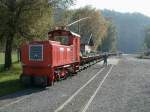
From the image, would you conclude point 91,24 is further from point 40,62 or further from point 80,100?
point 80,100

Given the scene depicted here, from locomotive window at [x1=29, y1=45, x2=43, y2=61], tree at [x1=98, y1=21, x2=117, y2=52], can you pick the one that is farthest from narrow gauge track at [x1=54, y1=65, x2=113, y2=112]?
tree at [x1=98, y1=21, x2=117, y2=52]

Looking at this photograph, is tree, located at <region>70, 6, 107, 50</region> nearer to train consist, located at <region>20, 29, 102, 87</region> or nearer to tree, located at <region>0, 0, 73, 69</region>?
tree, located at <region>0, 0, 73, 69</region>

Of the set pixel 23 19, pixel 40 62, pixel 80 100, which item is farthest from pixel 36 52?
pixel 23 19

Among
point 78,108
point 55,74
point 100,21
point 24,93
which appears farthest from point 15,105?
point 100,21

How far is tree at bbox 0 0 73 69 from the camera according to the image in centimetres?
3272

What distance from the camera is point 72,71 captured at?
3077cm

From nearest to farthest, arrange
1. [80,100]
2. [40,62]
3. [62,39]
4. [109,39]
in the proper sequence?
[80,100] < [40,62] < [62,39] < [109,39]

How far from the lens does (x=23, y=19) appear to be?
33406mm

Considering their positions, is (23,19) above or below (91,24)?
below

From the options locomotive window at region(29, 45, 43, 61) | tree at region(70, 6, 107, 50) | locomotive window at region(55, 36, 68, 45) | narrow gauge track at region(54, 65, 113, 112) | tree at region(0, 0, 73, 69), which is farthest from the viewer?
tree at region(70, 6, 107, 50)

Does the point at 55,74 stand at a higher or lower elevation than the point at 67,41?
lower

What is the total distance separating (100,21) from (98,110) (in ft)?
268

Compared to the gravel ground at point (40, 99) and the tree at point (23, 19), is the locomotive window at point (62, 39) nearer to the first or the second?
the tree at point (23, 19)

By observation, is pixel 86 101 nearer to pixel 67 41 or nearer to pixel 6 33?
pixel 67 41
